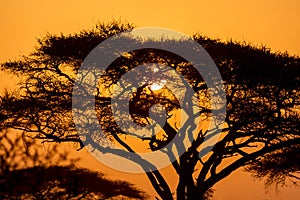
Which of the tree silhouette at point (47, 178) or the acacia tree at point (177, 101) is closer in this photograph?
the tree silhouette at point (47, 178)

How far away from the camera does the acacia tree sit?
68.2 feet

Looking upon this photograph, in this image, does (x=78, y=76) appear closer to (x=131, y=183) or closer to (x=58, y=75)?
(x=58, y=75)

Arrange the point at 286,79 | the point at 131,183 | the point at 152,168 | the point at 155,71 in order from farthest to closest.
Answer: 1. the point at 131,183
2. the point at 152,168
3. the point at 155,71
4. the point at 286,79

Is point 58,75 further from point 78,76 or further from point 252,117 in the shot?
point 252,117

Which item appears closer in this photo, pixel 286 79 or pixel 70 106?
pixel 286 79

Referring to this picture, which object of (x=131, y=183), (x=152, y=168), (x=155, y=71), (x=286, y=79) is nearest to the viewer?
(x=286, y=79)

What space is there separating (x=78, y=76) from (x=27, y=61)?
1.71m

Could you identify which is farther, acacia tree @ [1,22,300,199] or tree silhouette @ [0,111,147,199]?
acacia tree @ [1,22,300,199]

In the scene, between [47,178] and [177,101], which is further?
[47,178]

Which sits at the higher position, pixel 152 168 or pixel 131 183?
pixel 131 183

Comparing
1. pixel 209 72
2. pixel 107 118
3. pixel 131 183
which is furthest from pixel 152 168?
pixel 131 183

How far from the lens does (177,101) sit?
2233 cm

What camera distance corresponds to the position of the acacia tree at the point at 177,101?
20.8m

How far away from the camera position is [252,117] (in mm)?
20844
